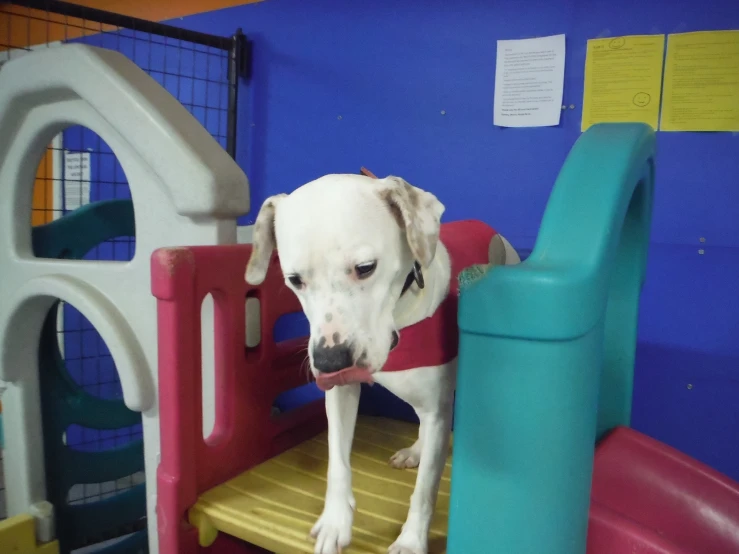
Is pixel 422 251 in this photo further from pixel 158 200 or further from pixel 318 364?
pixel 158 200

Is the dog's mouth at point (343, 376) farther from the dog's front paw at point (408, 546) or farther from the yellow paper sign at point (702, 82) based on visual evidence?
the yellow paper sign at point (702, 82)

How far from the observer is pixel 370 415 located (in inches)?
61.1

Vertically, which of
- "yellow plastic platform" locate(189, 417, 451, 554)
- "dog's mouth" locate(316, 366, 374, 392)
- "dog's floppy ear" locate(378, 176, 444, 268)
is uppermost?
"dog's floppy ear" locate(378, 176, 444, 268)

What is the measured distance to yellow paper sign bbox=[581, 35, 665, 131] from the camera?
3.89ft

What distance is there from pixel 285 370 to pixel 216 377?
0.65ft

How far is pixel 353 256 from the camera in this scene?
740 millimetres

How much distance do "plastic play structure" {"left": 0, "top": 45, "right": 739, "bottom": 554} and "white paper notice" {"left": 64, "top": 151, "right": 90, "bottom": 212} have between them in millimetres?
1041

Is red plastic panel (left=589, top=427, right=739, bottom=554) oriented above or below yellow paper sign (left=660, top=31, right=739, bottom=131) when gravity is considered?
below

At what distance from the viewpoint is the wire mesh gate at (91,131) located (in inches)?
62.1

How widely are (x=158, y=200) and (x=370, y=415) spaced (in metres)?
0.84

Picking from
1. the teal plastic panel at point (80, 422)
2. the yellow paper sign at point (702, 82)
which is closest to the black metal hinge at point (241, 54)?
the teal plastic panel at point (80, 422)

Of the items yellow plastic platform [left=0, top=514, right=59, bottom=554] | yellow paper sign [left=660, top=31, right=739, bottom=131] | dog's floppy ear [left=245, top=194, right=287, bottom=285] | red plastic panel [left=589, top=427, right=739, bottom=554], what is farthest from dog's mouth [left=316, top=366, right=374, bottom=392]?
yellow plastic platform [left=0, top=514, right=59, bottom=554]

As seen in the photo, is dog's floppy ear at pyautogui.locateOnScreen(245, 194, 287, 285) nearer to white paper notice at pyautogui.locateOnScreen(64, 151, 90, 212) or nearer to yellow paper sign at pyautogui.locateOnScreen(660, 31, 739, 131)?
yellow paper sign at pyautogui.locateOnScreen(660, 31, 739, 131)

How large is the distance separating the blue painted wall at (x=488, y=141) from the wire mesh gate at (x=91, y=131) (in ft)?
0.33
